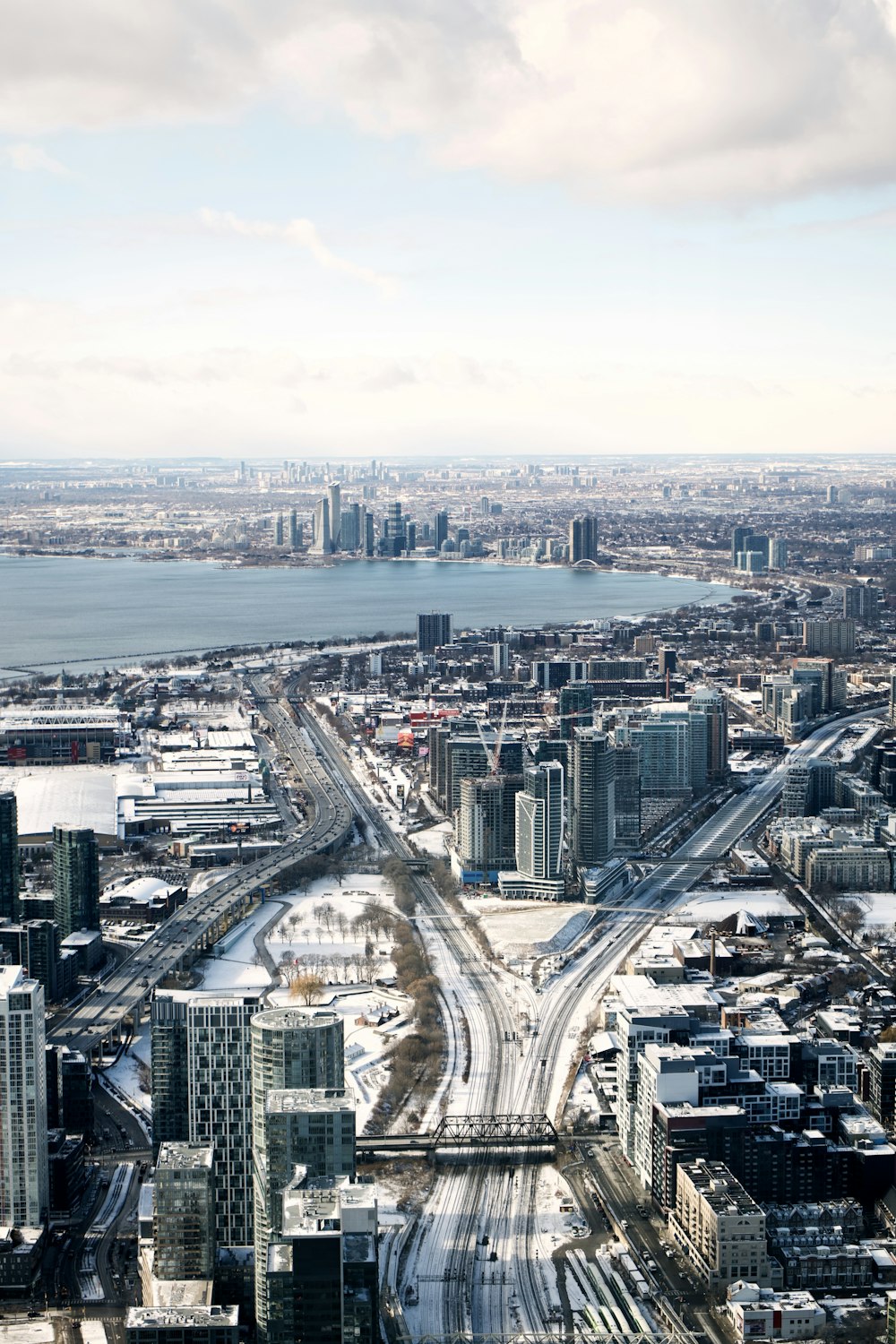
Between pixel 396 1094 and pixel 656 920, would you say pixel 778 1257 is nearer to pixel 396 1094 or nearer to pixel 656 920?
pixel 396 1094

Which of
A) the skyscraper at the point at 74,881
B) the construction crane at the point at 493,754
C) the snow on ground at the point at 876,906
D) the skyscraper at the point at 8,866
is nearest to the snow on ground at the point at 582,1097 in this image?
the snow on ground at the point at 876,906

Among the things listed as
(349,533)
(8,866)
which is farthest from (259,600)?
(8,866)

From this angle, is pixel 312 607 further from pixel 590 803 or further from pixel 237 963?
pixel 237 963

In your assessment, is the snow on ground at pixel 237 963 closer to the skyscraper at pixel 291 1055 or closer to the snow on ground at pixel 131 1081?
the snow on ground at pixel 131 1081

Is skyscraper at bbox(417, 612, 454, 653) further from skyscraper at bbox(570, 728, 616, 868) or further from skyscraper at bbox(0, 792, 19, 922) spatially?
skyscraper at bbox(0, 792, 19, 922)

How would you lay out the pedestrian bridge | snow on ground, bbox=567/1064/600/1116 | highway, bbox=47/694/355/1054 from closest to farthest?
the pedestrian bridge → snow on ground, bbox=567/1064/600/1116 → highway, bbox=47/694/355/1054

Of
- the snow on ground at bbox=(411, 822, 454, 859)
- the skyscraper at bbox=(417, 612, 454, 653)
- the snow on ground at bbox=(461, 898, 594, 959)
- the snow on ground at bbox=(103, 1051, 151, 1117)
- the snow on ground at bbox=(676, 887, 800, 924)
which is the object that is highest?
the skyscraper at bbox=(417, 612, 454, 653)

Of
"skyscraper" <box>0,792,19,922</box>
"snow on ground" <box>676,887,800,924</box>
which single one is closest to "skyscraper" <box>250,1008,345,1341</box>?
"skyscraper" <box>0,792,19,922</box>

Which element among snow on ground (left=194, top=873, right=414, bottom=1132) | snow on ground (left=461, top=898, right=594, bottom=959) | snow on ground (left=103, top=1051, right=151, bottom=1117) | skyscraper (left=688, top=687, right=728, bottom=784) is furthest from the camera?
skyscraper (left=688, top=687, right=728, bottom=784)
